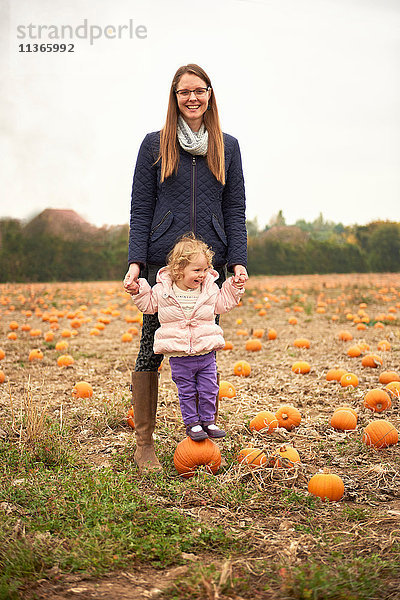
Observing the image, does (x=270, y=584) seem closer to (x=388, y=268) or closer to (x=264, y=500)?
(x=264, y=500)

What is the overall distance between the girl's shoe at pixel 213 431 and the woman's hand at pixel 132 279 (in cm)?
86

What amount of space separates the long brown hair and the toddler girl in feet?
1.40

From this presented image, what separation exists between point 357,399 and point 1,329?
6.26 meters

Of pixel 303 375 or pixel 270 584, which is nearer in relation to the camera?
pixel 270 584

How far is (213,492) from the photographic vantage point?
→ 3059mm

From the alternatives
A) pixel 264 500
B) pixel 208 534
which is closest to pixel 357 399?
pixel 264 500

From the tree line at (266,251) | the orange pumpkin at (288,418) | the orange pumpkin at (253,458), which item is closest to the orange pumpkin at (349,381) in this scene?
the orange pumpkin at (288,418)

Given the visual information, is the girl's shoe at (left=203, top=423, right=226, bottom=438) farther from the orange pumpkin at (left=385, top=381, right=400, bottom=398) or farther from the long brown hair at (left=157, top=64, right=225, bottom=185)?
the orange pumpkin at (left=385, top=381, right=400, bottom=398)

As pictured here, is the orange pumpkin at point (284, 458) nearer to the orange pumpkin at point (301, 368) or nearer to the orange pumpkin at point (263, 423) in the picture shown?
the orange pumpkin at point (263, 423)

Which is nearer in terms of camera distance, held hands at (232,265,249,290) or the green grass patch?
the green grass patch

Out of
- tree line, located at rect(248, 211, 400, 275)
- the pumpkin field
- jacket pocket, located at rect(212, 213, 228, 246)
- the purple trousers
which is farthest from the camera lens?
tree line, located at rect(248, 211, 400, 275)

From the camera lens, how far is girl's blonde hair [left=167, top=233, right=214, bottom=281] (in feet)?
10.5

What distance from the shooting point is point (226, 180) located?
141 inches

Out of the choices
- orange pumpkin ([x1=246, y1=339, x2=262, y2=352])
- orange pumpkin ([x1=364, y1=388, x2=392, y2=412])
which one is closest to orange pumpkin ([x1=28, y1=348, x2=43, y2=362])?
orange pumpkin ([x1=246, y1=339, x2=262, y2=352])
